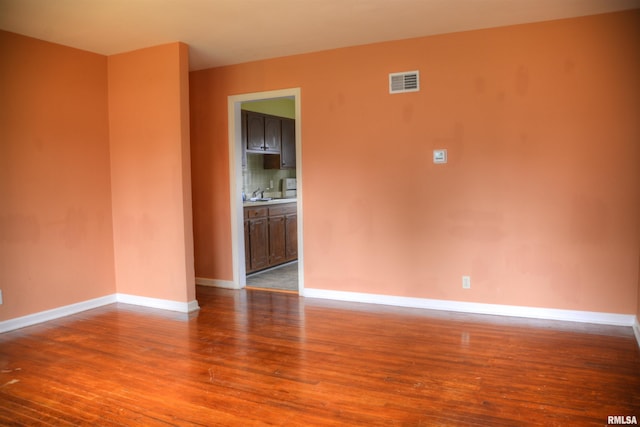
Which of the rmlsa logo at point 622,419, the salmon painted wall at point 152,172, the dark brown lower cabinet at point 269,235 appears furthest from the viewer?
the dark brown lower cabinet at point 269,235

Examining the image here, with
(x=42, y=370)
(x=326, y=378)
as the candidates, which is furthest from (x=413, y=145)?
(x=42, y=370)

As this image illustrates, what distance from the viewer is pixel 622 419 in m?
2.33

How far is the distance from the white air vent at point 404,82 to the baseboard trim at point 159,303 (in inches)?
112

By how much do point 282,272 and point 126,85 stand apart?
9.77ft

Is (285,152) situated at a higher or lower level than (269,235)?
higher

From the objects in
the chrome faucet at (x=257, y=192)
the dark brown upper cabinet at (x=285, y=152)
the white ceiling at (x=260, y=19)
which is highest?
the white ceiling at (x=260, y=19)

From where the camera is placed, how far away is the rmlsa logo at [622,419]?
2309 millimetres

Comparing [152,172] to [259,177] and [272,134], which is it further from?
[259,177]

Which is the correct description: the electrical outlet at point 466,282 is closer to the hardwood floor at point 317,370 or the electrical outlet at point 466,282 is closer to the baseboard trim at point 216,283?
the hardwood floor at point 317,370

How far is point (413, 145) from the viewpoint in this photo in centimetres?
439

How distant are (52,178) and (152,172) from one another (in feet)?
2.87

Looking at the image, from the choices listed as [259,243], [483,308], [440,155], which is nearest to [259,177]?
[259,243]

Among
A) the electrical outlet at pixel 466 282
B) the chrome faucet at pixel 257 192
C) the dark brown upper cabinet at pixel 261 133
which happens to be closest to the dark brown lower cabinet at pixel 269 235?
the chrome faucet at pixel 257 192

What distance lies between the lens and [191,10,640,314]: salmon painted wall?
3.76 m
